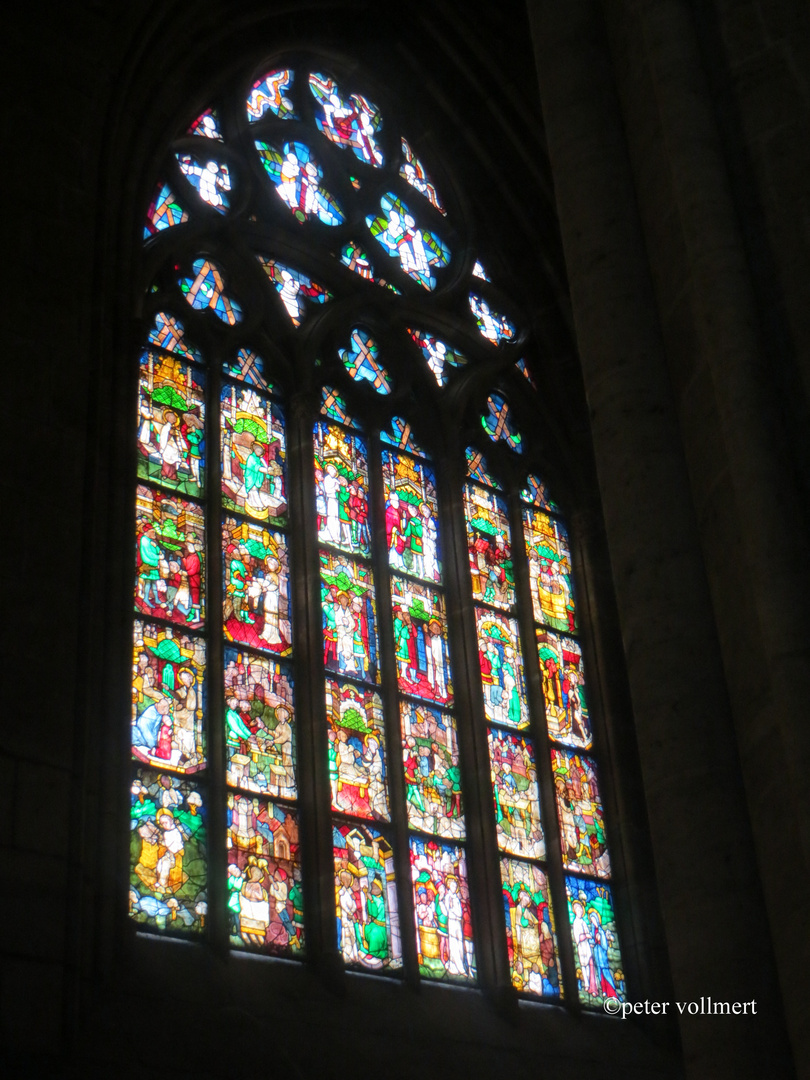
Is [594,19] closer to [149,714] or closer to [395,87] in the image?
[149,714]

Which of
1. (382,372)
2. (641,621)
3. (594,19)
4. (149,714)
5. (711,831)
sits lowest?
(711,831)

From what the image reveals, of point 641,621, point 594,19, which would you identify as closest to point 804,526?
point 641,621

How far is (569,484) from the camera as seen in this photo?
10.0 meters

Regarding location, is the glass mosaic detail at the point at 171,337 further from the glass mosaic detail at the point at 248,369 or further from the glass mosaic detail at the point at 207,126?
the glass mosaic detail at the point at 207,126

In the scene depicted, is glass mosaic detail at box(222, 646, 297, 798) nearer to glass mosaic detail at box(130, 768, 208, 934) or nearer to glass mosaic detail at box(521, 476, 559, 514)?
glass mosaic detail at box(130, 768, 208, 934)

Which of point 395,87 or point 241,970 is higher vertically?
point 395,87

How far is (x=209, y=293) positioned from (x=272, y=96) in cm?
192

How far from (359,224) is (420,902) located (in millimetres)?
4433

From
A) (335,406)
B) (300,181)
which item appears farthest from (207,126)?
(335,406)

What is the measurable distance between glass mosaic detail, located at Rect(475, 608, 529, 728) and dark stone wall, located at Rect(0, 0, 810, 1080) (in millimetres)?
615

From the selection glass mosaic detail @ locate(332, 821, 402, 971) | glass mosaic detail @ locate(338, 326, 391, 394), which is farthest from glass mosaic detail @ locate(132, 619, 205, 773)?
glass mosaic detail @ locate(338, 326, 391, 394)

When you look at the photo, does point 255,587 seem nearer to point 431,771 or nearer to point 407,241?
point 431,771

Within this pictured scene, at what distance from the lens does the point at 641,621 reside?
158 inches

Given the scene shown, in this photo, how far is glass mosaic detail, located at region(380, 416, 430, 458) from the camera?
30.2ft
